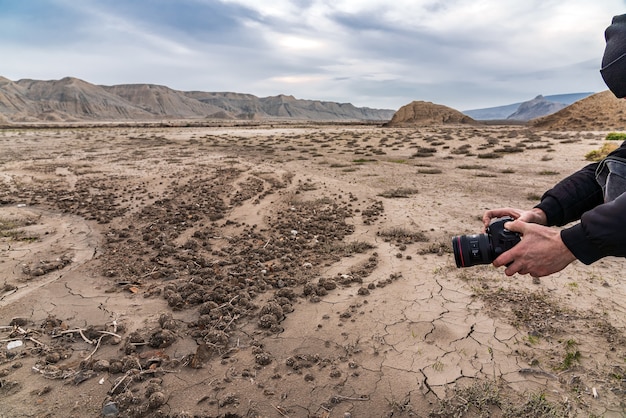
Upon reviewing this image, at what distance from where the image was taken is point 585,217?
1531 mm

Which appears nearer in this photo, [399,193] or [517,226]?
[517,226]

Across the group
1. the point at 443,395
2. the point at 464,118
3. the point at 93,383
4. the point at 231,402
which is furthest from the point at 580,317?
the point at 464,118

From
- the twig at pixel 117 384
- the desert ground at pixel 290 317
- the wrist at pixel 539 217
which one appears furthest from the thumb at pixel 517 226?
the twig at pixel 117 384

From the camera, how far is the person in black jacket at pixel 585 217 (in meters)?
1.49

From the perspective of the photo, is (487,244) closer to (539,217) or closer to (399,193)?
(539,217)

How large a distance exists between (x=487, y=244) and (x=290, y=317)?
240 cm

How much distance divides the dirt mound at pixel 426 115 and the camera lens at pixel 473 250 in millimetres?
59102

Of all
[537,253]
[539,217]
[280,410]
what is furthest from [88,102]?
[537,253]

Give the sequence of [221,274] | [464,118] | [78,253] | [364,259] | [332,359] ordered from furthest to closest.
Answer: [464,118] < [78,253] < [364,259] < [221,274] < [332,359]

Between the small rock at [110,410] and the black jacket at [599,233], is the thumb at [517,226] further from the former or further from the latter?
the small rock at [110,410]

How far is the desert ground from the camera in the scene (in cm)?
273

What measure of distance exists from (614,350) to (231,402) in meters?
3.21

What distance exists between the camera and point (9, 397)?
278cm

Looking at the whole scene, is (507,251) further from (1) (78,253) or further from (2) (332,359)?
(1) (78,253)
